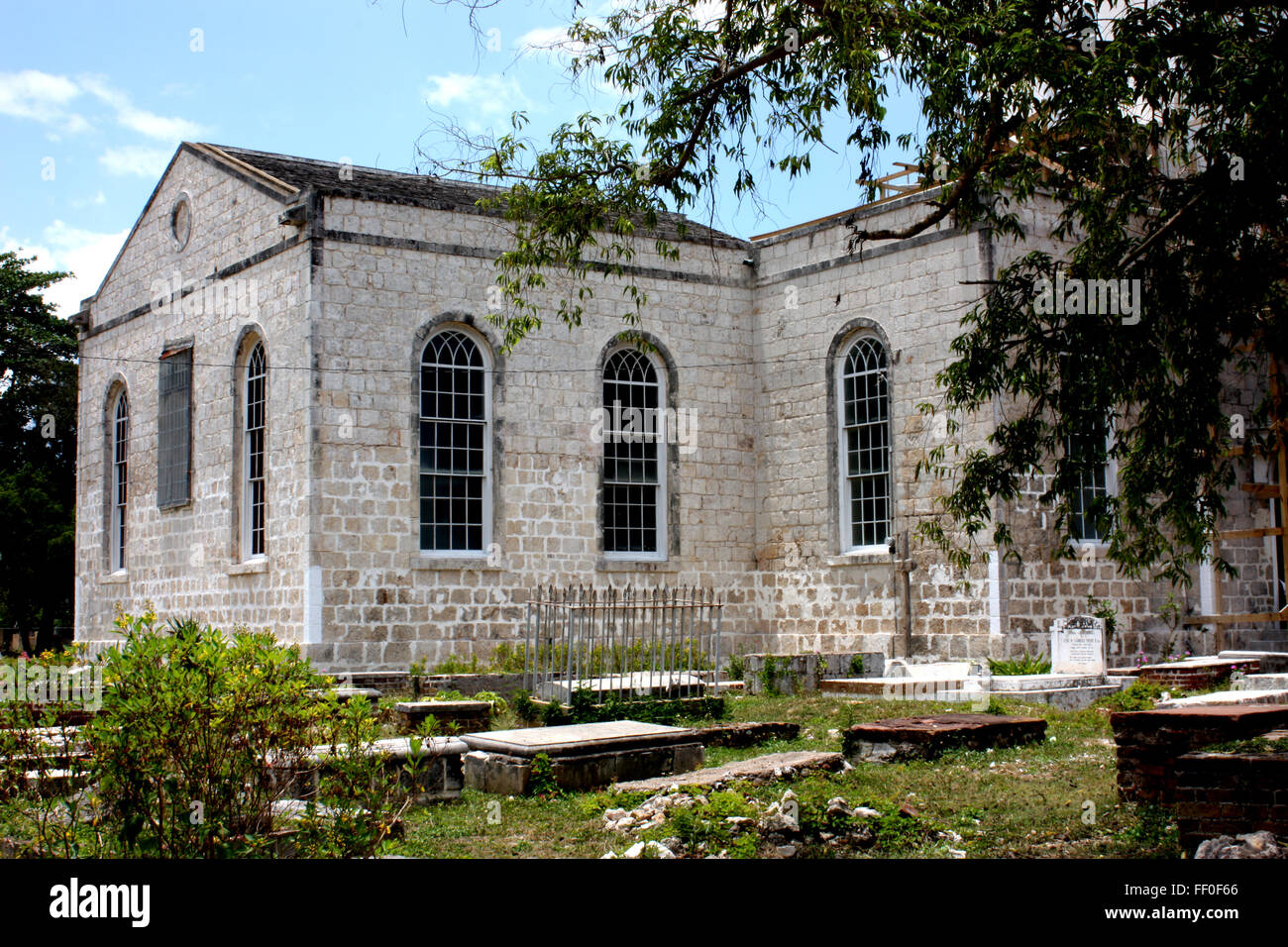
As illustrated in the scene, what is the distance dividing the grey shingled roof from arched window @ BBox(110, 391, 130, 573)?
562 cm

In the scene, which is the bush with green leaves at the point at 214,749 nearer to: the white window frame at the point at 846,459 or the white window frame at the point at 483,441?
the white window frame at the point at 483,441

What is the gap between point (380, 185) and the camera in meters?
19.1

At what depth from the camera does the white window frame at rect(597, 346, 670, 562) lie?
20.2 m

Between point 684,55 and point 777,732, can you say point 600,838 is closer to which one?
point 777,732

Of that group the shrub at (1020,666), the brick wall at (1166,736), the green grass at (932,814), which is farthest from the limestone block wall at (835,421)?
the brick wall at (1166,736)

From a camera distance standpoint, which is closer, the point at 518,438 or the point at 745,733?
the point at 745,733

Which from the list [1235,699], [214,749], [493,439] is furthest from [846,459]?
[214,749]

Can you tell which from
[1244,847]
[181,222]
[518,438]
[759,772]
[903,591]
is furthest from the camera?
[181,222]

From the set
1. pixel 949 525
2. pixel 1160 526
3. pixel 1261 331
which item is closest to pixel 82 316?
pixel 949 525

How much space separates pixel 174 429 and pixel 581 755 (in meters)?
→ 13.9

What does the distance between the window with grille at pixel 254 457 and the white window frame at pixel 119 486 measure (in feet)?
15.8

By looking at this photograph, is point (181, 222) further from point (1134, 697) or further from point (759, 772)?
point (1134, 697)

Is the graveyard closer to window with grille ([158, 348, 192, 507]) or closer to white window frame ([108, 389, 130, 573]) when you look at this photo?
window with grille ([158, 348, 192, 507])

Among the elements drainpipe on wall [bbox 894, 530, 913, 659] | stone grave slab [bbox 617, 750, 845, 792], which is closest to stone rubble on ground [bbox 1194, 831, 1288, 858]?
stone grave slab [bbox 617, 750, 845, 792]
